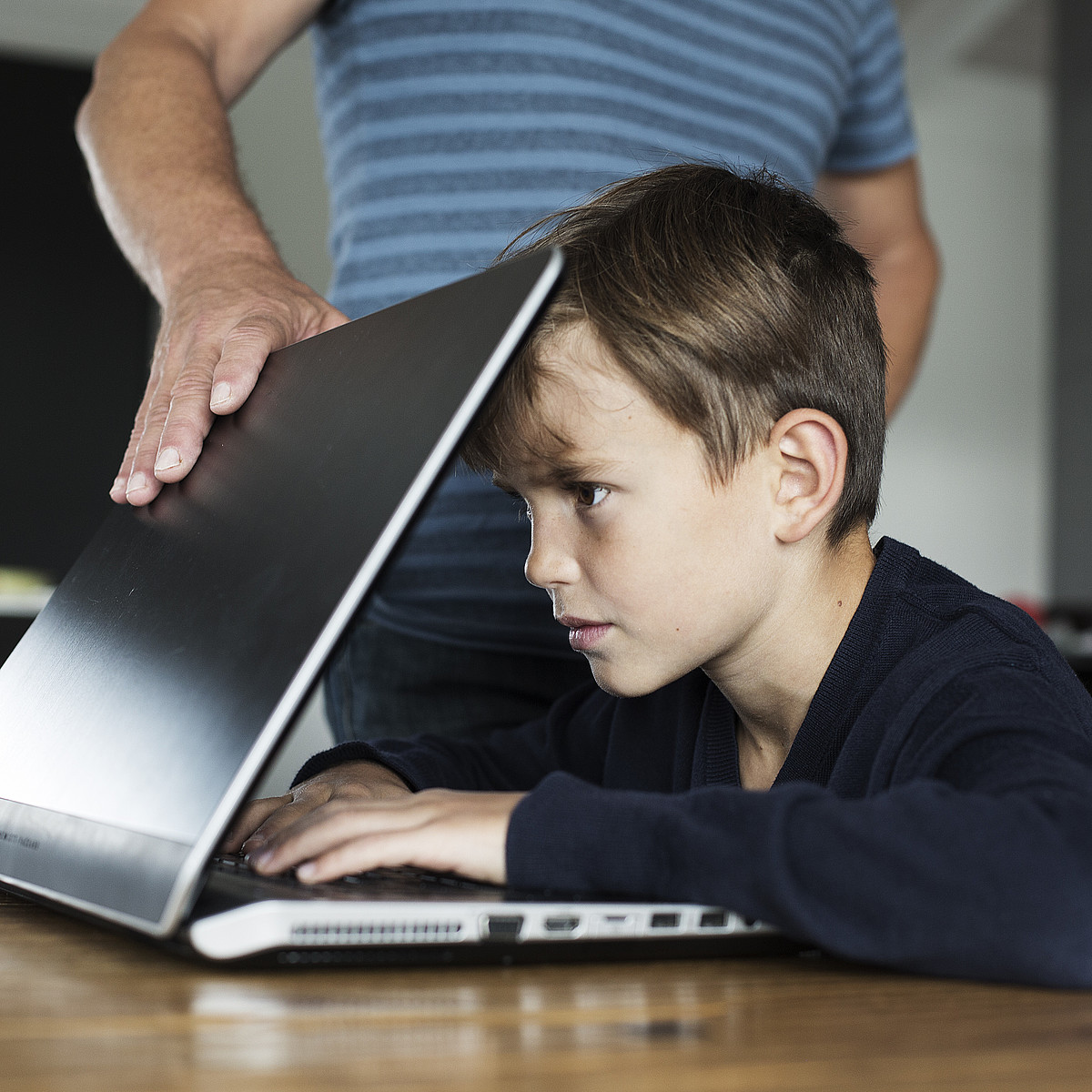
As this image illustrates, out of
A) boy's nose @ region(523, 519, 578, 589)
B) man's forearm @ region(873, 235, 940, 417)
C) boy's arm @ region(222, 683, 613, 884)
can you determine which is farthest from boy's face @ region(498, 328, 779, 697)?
man's forearm @ region(873, 235, 940, 417)

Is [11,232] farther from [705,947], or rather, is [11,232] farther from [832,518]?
[705,947]

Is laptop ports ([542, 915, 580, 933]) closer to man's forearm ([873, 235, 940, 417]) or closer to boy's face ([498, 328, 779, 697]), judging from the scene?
boy's face ([498, 328, 779, 697])

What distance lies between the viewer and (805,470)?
2.69 ft

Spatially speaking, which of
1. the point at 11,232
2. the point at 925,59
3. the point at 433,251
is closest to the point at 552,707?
the point at 433,251

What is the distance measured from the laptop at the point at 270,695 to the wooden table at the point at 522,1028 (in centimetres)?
2

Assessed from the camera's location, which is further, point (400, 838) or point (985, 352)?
point (985, 352)

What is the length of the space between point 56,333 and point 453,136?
11.2 ft

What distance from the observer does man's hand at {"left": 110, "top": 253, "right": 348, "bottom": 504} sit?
72 centimetres

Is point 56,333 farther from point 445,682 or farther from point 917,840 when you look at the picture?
point 917,840

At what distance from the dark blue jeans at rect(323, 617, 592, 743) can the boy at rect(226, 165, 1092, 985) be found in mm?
100

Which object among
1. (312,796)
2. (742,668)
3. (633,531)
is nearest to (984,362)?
(742,668)

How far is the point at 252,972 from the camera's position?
481 mm

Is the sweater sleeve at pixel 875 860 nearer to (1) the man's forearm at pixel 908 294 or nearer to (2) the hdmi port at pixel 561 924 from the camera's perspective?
(2) the hdmi port at pixel 561 924

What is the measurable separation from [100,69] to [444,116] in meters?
0.31
